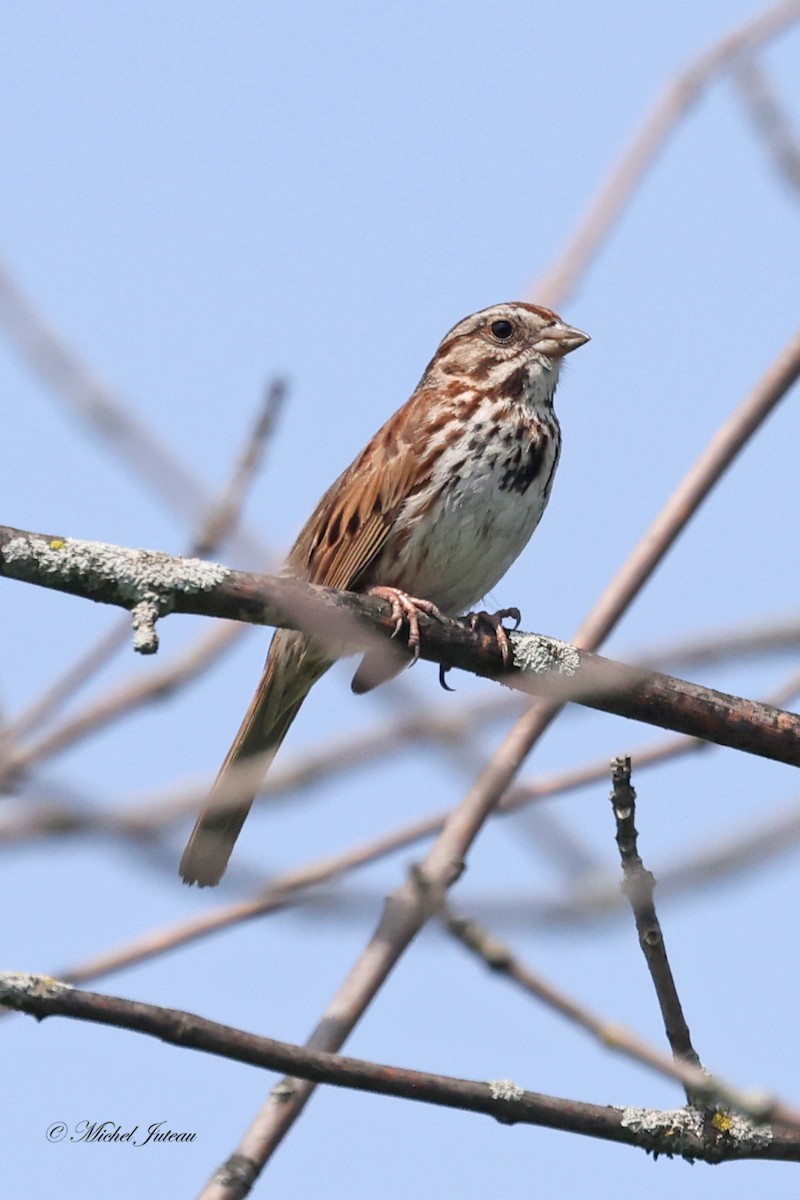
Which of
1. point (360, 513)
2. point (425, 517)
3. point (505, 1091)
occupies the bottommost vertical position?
point (505, 1091)

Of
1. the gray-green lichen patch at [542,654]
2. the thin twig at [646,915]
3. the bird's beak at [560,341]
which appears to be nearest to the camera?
the thin twig at [646,915]

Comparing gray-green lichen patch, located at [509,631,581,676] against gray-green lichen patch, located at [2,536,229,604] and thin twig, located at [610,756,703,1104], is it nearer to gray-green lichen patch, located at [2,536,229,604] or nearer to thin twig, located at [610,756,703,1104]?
gray-green lichen patch, located at [2,536,229,604]

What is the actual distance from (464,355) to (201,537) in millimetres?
2989

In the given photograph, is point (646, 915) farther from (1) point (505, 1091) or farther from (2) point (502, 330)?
(2) point (502, 330)

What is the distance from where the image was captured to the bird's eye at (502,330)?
252 inches

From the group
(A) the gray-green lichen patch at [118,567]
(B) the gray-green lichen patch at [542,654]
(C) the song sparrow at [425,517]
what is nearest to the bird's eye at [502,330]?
(C) the song sparrow at [425,517]

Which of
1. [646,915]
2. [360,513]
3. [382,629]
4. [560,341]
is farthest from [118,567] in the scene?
[560,341]

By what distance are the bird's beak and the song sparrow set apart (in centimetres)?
24

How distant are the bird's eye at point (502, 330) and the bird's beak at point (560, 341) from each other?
0.47 feet

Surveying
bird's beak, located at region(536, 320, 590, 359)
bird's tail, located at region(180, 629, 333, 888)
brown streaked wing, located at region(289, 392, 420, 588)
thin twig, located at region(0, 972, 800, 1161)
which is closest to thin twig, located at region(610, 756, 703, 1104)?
thin twig, located at region(0, 972, 800, 1161)

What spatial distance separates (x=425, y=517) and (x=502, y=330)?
3.76ft

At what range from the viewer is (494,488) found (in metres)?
5.68

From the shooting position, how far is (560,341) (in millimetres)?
6266

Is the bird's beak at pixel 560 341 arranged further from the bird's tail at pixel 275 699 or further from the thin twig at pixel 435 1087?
the thin twig at pixel 435 1087
